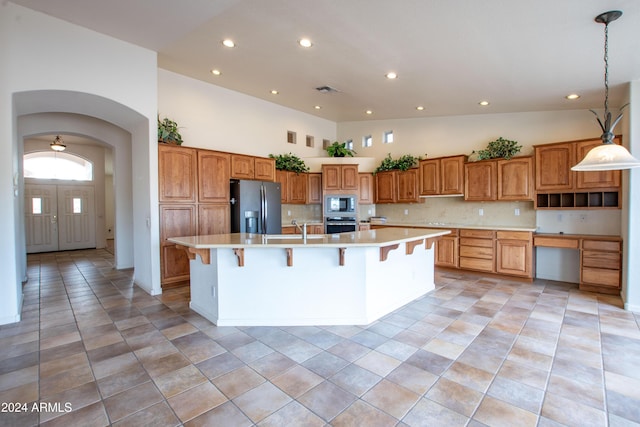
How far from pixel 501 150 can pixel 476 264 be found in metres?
2.10

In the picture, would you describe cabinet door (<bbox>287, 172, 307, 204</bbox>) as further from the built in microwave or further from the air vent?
the air vent

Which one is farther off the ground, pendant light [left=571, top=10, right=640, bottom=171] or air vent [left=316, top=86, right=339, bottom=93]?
air vent [left=316, top=86, right=339, bottom=93]

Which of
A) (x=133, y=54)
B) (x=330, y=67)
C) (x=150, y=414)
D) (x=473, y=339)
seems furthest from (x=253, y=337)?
(x=133, y=54)

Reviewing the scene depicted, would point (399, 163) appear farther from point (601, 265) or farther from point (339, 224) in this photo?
point (601, 265)

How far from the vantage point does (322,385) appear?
7.03ft

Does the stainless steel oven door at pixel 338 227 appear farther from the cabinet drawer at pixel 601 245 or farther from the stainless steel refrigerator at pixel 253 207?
the cabinet drawer at pixel 601 245

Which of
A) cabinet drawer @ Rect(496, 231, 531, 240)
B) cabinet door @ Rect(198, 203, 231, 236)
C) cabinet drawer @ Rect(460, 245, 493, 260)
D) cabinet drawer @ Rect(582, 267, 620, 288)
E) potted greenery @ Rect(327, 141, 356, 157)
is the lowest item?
cabinet drawer @ Rect(582, 267, 620, 288)

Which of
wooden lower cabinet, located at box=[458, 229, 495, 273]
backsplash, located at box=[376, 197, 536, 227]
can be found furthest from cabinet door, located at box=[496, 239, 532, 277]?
backsplash, located at box=[376, 197, 536, 227]

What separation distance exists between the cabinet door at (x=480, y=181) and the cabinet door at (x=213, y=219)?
4457 millimetres

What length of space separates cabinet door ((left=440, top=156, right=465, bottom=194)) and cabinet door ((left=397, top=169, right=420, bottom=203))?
1.79 feet

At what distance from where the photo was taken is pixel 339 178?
6.80 meters

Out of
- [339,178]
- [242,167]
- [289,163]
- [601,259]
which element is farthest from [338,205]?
[601,259]

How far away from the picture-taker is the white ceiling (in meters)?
2.86

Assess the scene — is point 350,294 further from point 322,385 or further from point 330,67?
point 330,67
